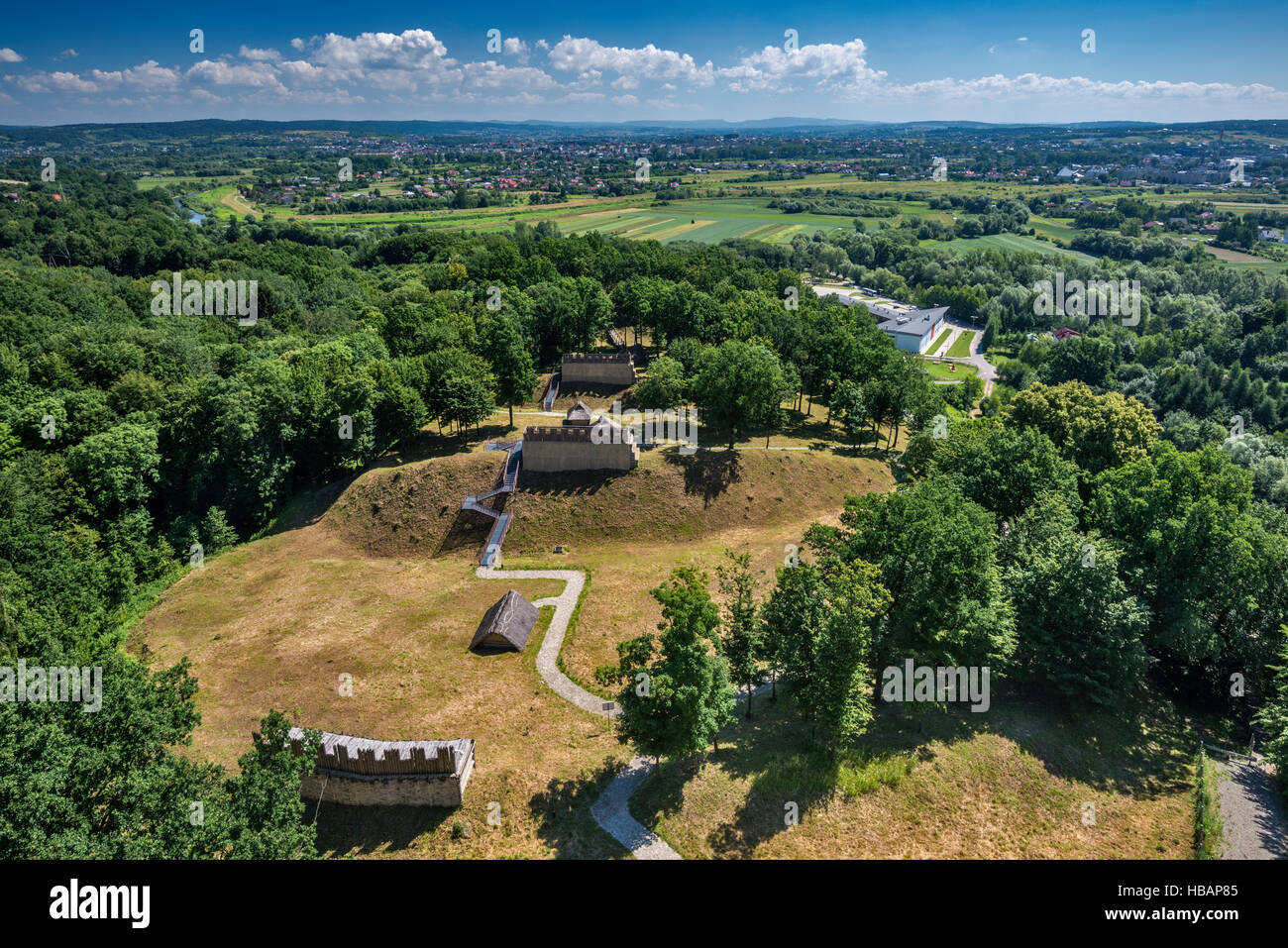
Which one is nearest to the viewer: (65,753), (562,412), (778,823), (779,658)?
(65,753)

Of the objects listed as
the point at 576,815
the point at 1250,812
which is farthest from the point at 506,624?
the point at 1250,812

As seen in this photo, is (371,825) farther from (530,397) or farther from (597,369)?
(597,369)

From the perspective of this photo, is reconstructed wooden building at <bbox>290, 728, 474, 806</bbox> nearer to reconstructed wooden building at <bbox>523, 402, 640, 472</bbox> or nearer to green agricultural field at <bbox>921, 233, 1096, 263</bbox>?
reconstructed wooden building at <bbox>523, 402, 640, 472</bbox>

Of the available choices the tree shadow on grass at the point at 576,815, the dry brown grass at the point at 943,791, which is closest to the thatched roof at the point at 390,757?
the tree shadow on grass at the point at 576,815

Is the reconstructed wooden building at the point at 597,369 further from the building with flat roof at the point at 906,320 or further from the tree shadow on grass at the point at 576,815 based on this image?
the building with flat roof at the point at 906,320

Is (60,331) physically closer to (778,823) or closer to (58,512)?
(58,512)

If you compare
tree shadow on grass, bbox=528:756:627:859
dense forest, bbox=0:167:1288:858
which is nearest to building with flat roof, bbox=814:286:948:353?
dense forest, bbox=0:167:1288:858
